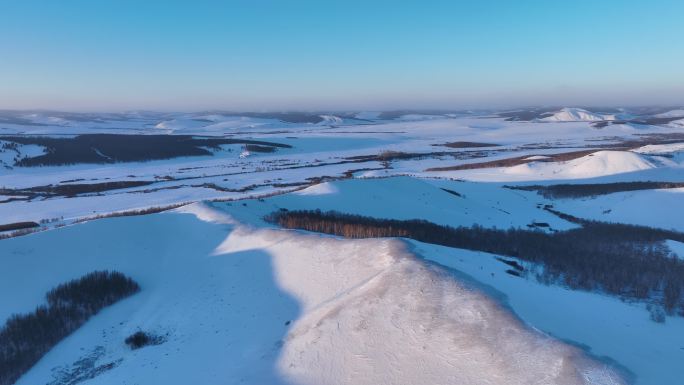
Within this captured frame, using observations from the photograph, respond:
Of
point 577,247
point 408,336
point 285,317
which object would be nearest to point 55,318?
Answer: point 285,317

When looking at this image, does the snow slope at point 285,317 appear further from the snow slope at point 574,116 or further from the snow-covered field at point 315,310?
the snow slope at point 574,116

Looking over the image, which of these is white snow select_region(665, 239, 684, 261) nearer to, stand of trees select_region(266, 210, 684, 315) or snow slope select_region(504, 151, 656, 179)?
stand of trees select_region(266, 210, 684, 315)

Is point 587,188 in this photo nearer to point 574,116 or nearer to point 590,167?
point 590,167

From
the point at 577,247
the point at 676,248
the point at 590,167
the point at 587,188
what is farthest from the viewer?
the point at 590,167

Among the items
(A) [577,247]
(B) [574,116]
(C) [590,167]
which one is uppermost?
(B) [574,116]

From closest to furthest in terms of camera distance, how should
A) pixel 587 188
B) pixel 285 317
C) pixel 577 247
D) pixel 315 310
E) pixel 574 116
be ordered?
pixel 315 310 < pixel 285 317 < pixel 577 247 < pixel 587 188 < pixel 574 116

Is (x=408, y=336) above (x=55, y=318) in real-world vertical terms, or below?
above

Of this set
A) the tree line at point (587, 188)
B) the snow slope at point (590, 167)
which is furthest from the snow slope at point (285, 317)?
the snow slope at point (590, 167)
